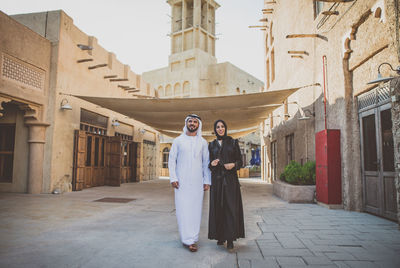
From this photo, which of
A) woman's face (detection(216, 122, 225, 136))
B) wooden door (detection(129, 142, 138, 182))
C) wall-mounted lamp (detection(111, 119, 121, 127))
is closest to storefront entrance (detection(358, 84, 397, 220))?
woman's face (detection(216, 122, 225, 136))

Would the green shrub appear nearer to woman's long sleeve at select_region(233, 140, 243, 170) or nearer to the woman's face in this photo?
woman's long sleeve at select_region(233, 140, 243, 170)

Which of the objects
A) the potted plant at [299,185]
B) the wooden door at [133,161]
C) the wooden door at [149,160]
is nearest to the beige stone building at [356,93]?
the potted plant at [299,185]

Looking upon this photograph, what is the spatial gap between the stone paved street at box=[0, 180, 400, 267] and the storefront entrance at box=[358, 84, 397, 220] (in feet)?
0.87

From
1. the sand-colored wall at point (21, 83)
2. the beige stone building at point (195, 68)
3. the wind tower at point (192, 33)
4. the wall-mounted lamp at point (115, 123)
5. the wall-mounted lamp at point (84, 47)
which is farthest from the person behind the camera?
the wind tower at point (192, 33)

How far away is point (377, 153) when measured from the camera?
4523 mm

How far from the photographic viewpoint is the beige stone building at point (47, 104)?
6.90 meters

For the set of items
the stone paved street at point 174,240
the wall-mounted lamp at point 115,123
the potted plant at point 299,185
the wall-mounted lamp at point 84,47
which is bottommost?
the stone paved street at point 174,240

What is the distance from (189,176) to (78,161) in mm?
6351

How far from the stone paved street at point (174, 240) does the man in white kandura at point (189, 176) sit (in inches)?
10.3

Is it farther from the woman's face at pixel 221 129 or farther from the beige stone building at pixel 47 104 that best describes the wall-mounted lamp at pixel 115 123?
the woman's face at pixel 221 129

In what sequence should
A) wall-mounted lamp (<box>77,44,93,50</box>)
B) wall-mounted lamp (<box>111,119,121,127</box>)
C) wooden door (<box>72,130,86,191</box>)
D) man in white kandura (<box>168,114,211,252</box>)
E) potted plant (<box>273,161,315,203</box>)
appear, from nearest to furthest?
man in white kandura (<box>168,114,211,252</box>) → potted plant (<box>273,161,315,203</box>) → wooden door (<box>72,130,86,191</box>) → wall-mounted lamp (<box>77,44,93,50</box>) → wall-mounted lamp (<box>111,119,121,127</box>)

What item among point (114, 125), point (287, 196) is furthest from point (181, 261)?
point (114, 125)

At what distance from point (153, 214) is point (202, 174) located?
2107 millimetres

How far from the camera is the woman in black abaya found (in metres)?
2.99
